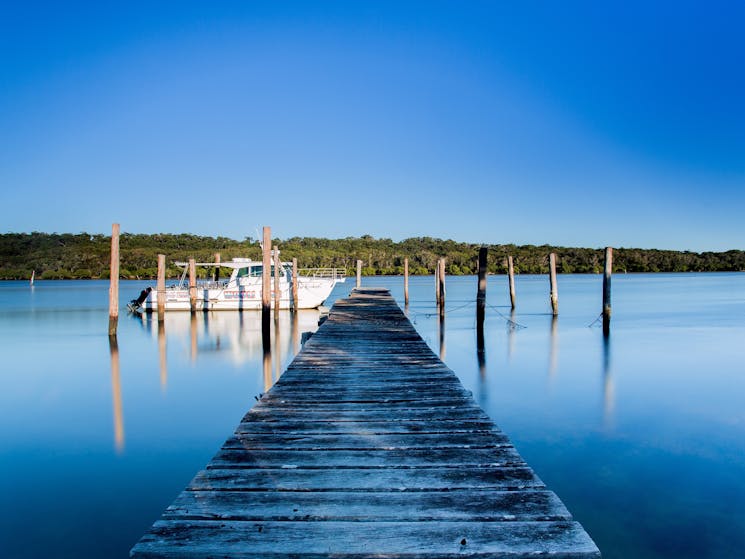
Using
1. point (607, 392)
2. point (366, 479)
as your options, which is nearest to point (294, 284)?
point (607, 392)

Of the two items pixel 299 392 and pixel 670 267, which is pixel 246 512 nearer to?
pixel 299 392

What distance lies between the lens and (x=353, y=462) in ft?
12.6

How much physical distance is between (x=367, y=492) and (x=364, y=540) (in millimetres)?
588

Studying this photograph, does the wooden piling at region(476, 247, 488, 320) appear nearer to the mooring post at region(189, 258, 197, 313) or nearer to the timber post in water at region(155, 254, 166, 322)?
the timber post in water at region(155, 254, 166, 322)

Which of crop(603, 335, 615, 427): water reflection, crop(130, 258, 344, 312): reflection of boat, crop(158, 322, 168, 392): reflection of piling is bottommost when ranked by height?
crop(158, 322, 168, 392): reflection of piling

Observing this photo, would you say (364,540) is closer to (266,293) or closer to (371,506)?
(371,506)

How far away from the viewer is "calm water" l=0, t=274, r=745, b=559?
547 cm

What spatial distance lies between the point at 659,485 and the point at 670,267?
449 ft

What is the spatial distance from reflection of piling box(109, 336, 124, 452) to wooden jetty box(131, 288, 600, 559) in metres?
4.36

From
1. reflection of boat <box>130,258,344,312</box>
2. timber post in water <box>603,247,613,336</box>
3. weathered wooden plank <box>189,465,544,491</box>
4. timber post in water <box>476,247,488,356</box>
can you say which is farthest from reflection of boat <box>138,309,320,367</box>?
weathered wooden plank <box>189,465,544,491</box>

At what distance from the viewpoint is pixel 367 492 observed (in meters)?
3.31

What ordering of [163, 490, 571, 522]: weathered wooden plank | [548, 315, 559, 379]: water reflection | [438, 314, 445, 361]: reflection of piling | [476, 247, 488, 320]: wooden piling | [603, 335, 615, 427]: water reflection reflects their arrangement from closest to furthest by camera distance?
[163, 490, 571, 522]: weathered wooden plank
[603, 335, 615, 427]: water reflection
[548, 315, 559, 379]: water reflection
[438, 314, 445, 361]: reflection of piling
[476, 247, 488, 320]: wooden piling

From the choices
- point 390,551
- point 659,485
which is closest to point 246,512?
point 390,551

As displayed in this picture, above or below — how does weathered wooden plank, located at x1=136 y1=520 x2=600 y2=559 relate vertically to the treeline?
below
